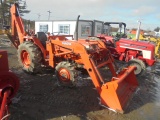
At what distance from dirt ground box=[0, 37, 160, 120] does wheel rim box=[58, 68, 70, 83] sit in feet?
0.88

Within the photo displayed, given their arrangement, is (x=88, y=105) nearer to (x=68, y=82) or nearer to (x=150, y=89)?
(x=68, y=82)

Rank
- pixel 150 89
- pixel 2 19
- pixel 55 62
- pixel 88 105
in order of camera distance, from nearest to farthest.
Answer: pixel 88 105 < pixel 55 62 < pixel 150 89 < pixel 2 19

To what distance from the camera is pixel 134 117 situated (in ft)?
16.0

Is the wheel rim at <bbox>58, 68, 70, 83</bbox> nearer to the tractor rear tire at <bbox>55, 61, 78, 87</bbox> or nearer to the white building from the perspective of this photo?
the tractor rear tire at <bbox>55, 61, 78, 87</bbox>

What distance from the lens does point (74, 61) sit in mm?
6465

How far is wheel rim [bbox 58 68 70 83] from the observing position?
606cm

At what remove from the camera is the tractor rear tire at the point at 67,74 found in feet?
19.5

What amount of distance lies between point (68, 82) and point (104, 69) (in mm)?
3458

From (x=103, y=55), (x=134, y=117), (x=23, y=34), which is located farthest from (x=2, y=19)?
(x=134, y=117)

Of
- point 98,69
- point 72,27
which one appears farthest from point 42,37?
point 72,27

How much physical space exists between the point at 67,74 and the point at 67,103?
1.00 metres

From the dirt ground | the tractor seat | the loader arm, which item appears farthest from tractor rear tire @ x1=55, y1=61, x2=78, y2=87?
the tractor seat

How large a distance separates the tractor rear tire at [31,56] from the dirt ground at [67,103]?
1.03ft

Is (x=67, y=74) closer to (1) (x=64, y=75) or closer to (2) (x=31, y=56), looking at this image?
(1) (x=64, y=75)
